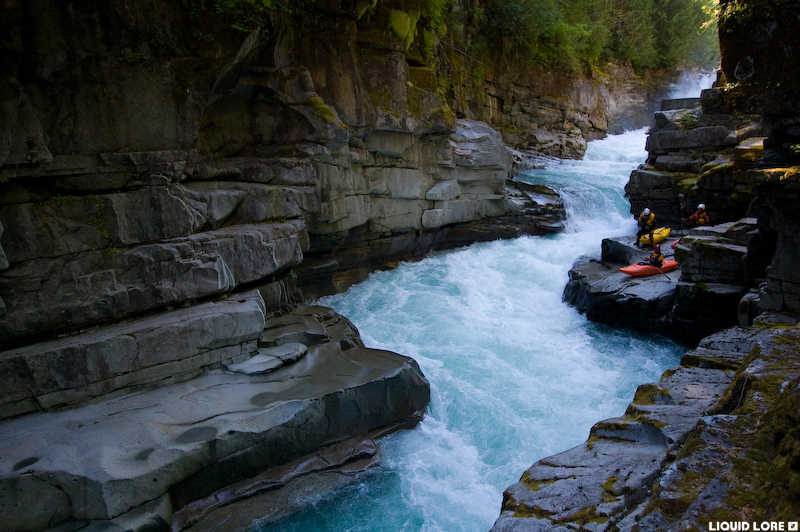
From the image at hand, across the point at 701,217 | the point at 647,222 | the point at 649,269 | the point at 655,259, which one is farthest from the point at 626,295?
the point at 701,217

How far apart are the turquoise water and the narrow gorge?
0.05 metres

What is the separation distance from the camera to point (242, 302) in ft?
23.0

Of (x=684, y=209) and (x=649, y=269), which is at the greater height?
(x=684, y=209)

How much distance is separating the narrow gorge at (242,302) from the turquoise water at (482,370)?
52mm

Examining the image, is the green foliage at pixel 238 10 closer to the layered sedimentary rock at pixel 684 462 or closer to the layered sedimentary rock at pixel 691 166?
the layered sedimentary rock at pixel 684 462

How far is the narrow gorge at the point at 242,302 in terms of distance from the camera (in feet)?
16.0

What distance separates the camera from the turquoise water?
544 centimetres

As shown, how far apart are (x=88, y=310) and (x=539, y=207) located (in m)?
12.9

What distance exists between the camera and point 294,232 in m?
8.85

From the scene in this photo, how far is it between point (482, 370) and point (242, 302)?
4037 millimetres

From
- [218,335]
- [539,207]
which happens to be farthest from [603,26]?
[218,335]

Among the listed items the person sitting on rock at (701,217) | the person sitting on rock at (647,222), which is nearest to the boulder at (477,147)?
the person sitting on rock at (647,222)

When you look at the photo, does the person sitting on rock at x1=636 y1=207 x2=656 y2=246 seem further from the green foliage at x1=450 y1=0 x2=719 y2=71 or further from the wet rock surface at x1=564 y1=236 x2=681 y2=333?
the green foliage at x1=450 y1=0 x2=719 y2=71

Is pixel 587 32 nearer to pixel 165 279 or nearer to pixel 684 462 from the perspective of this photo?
pixel 165 279
